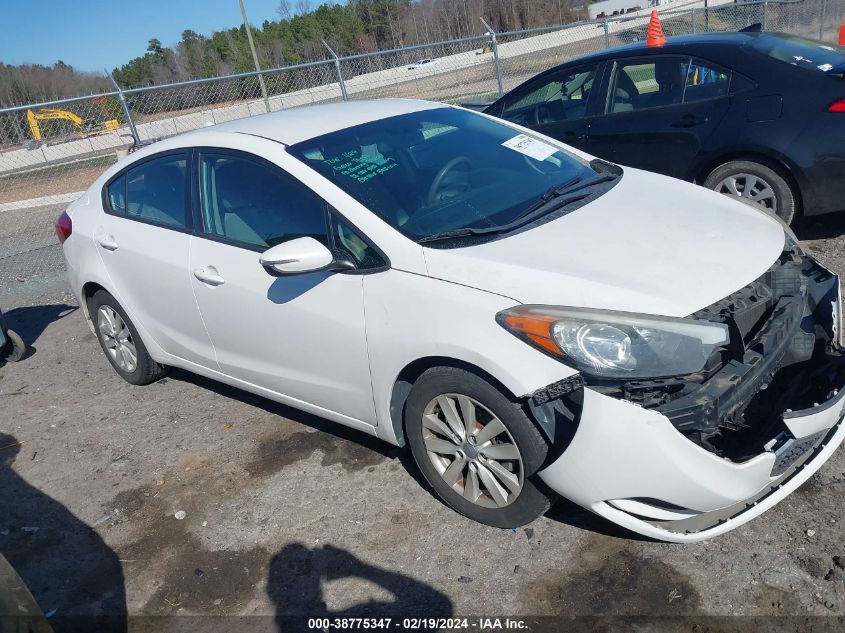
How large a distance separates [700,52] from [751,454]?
14.0ft

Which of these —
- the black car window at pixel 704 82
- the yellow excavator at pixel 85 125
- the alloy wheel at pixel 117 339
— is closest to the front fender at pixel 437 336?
the alloy wheel at pixel 117 339

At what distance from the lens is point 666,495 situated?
255 centimetres

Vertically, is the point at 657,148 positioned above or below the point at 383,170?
below

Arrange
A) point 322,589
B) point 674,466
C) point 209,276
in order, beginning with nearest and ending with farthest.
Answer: point 674,466, point 322,589, point 209,276

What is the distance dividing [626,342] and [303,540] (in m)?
1.72

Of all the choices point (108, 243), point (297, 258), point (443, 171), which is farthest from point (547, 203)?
point (108, 243)

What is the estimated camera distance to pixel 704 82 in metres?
5.80

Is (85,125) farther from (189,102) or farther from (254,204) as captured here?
(254,204)

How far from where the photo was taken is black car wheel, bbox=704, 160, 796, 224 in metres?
5.43

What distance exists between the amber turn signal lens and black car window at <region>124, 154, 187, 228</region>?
7.32ft

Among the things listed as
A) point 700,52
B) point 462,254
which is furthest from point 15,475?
point 700,52

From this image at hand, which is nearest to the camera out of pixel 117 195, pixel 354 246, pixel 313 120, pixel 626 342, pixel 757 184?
pixel 626 342

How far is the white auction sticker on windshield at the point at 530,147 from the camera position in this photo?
13.1 feet

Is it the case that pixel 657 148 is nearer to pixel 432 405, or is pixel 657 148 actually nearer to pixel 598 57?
pixel 598 57
